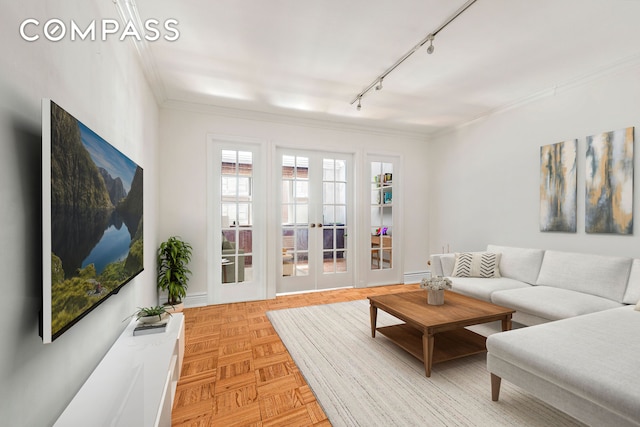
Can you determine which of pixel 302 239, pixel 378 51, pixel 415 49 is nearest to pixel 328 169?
pixel 302 239

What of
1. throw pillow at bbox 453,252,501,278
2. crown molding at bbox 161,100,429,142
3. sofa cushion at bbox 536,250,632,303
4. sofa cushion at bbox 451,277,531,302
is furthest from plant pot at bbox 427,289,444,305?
crown molding at bbox 161,100,429,142

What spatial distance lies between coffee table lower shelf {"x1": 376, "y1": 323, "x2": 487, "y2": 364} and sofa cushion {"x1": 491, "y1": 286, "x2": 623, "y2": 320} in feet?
1.69

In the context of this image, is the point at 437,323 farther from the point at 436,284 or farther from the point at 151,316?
the point at 151,316

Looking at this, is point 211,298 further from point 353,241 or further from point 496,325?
point 496,325

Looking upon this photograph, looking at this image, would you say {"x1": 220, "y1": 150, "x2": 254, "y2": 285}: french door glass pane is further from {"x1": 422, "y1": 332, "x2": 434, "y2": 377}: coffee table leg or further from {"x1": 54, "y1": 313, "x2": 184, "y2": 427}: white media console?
{"x1": 422, "y1": 332, "x2": 434, "y2": 377}: coffee table leg

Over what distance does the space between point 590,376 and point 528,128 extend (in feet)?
10.3

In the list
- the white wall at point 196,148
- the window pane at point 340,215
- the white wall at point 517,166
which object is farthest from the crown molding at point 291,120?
the window pane at point 340,215

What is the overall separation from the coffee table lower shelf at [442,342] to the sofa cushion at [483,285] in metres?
0.57

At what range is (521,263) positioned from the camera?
327 cm

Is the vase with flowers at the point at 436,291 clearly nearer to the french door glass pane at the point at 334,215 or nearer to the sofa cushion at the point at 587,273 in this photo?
the sofa cushion at the point at 587,273

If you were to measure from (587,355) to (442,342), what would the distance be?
101 centimetres

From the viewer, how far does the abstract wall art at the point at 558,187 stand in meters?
3.07

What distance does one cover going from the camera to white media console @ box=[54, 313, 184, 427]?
1063mm

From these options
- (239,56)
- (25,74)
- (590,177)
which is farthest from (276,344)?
(590,177)
